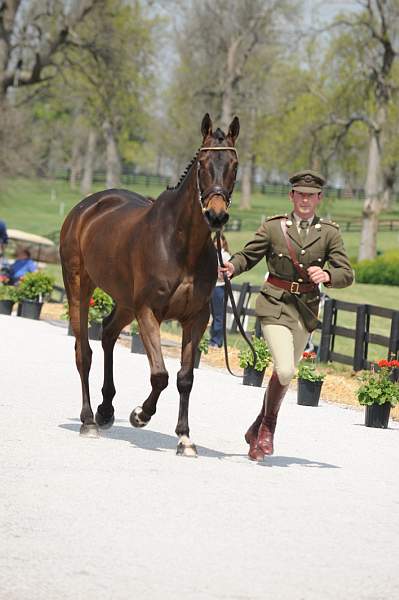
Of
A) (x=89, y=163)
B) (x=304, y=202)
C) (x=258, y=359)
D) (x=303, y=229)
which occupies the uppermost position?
(x=304, y=202)

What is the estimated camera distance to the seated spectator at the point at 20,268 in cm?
3012

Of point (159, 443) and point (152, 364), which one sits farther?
point (159, 443)

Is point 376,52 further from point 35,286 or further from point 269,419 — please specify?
point 269,419

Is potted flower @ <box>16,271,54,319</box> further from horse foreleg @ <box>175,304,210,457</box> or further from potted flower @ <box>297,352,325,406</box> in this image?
horse foreleg @ <box>175,304,210,457</box>

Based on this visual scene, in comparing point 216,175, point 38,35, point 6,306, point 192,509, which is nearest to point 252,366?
point 216,175

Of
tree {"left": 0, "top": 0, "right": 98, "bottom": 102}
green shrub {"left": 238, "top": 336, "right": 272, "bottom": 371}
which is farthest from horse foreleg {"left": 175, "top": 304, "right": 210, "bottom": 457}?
tree {"left": 0, "top": 0, "right": 98, "bottom": 102}

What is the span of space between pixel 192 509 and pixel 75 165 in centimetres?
11690

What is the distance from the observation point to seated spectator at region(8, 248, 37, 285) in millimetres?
30125

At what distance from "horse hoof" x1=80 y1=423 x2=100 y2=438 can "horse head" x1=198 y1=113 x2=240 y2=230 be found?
7.79 feet

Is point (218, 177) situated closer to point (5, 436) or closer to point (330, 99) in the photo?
point (5, 436)

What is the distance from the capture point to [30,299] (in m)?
26.8

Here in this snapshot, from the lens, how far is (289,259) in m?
10.4

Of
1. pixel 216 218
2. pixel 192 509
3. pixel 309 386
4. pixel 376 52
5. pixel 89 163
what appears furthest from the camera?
pixel 89 163

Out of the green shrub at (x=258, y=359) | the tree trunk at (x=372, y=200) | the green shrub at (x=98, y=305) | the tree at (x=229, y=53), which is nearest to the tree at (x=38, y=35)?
the tree at (x=229, y=53)
